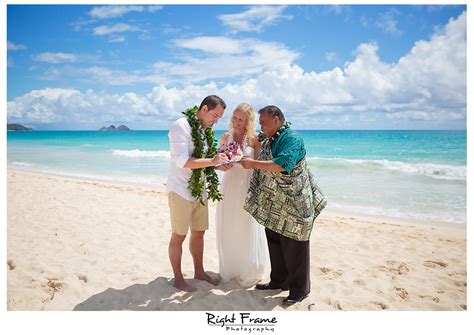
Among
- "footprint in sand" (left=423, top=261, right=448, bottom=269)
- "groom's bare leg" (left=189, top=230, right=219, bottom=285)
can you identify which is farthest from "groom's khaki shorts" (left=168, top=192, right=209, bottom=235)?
"footprint in sand" (left=423, top=261, right=448, bottom=269)

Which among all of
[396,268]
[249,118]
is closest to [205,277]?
[249,118]

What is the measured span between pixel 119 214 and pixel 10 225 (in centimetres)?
187

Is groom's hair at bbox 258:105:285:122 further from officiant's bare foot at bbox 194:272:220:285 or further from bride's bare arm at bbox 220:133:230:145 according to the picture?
officiant's bare foot at bbox 194:272:220:285

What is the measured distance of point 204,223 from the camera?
156 inches

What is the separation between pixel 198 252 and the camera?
4.14 meters

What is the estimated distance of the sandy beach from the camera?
3.78 meters

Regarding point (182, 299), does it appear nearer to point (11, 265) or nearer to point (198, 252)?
point (198, 252)

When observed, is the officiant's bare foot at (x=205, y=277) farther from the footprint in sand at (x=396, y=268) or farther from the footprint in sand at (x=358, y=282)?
the footprint in sand at (x=396, y=268)

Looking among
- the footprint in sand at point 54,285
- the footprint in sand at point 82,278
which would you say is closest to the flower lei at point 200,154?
the footprint in sand at point 82,278

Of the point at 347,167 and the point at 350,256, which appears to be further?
the point at 347,167

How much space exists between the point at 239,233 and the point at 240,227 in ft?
0.23

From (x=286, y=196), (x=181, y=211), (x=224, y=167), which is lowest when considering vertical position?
(x=181, y=211)
